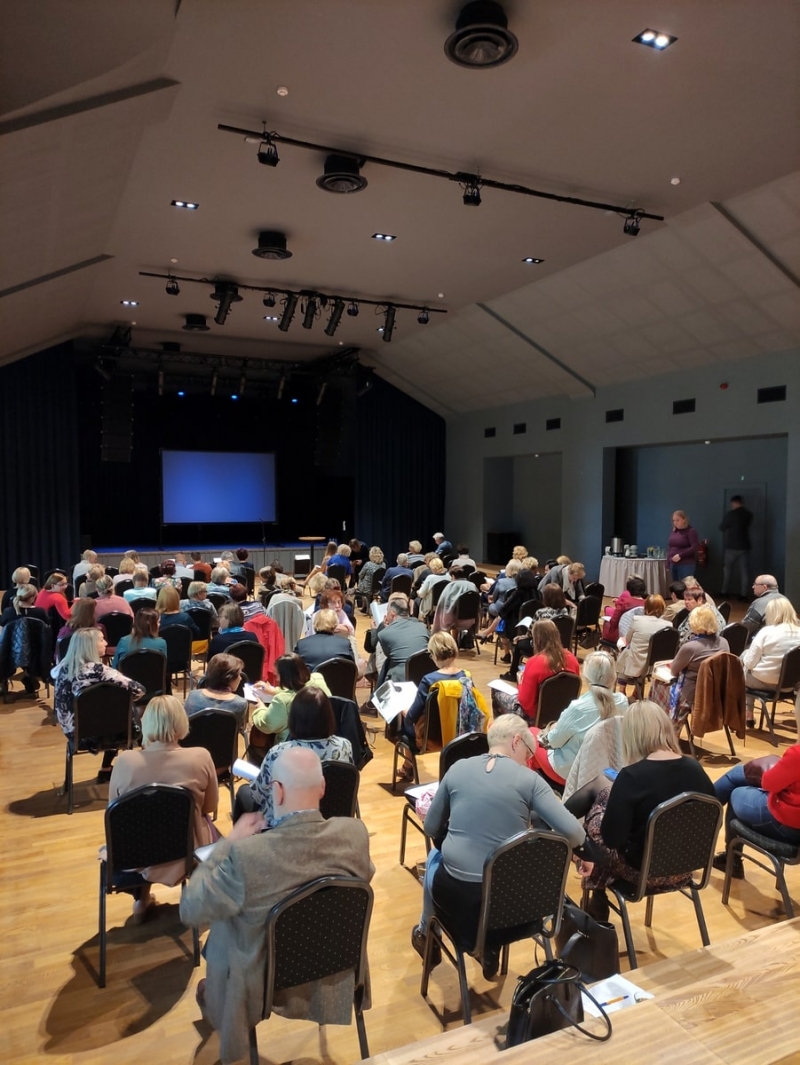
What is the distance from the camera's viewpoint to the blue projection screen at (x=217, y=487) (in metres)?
16.7

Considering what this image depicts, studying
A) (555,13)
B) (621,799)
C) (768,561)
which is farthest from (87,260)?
(768,561)

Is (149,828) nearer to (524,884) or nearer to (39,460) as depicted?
(524,884)

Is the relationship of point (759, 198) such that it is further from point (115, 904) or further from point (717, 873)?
point (115, 904)

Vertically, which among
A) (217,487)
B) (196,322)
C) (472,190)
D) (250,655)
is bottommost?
(250,655)

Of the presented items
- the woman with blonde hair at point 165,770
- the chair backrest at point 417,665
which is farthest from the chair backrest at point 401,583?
the woman with blonde hair at point 165,770

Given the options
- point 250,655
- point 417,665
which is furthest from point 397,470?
point 417,665

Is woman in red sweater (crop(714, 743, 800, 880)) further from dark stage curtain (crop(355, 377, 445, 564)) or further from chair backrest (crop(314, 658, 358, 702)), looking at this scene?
dark stage curtain (crop(355, 377, 445, 564))

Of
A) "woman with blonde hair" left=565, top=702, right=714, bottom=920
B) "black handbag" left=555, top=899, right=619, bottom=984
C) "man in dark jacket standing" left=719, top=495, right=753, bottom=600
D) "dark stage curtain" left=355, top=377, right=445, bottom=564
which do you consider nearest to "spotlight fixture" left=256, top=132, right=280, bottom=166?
"woman with blonde hair" left=565, top=702, right=714, bottom=920

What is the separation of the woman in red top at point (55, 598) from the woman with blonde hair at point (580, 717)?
196 inches

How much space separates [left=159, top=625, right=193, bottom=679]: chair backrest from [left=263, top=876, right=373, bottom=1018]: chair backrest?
4.24m

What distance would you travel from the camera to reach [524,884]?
2.58 metres

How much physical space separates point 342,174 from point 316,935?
657 centimetres

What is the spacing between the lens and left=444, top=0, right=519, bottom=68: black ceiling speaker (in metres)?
4.59

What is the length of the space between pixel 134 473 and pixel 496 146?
13.1 meters
